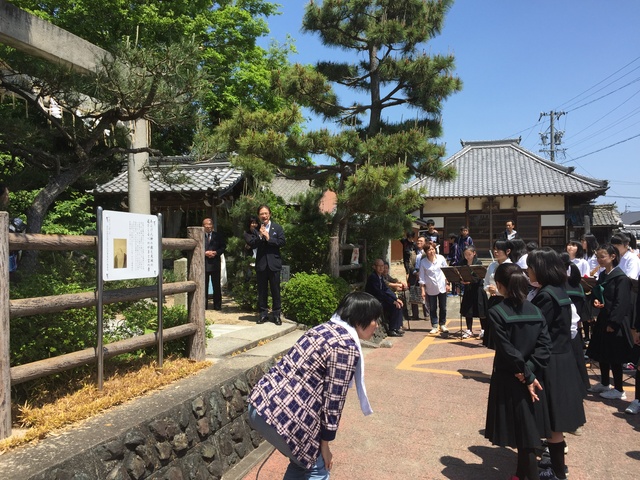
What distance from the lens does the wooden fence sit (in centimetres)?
317

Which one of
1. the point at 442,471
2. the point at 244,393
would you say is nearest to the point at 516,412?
the point at 442,471

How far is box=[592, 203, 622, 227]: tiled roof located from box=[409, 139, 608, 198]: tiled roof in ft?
21.0

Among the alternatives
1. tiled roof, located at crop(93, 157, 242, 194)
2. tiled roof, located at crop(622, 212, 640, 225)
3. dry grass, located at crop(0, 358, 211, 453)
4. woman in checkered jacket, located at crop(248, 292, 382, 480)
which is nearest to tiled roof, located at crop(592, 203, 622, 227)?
tiled roof, located at crop(93, 157, 242, 194)

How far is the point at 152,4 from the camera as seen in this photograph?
1706cm

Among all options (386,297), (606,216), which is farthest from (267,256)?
(606,216)

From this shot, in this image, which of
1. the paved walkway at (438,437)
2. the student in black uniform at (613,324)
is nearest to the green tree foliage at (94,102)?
the paved walkway at (438,437)

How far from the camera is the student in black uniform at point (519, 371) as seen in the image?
360 centimetres

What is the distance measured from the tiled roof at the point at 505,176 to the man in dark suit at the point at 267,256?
1159 cm

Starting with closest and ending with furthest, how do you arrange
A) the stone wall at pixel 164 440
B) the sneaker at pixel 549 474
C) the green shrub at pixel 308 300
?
the stone wall at pixel 164 440
the sneaker at pixel 549 474
the green shrub at pixel 308 300

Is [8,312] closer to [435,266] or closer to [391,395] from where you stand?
[391,395]

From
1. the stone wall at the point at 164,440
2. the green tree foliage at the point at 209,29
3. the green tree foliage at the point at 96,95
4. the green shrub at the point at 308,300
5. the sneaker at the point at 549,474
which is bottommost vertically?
the sneaker at the point at 549,474

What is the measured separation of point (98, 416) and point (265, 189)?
8489 mm

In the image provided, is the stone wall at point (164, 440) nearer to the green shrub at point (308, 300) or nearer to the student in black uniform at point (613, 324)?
the green shrub at point (308, 300)

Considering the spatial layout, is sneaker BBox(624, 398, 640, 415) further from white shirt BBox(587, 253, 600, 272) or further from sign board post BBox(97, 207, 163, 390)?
sign board post BBox(97, 207, 163, 390)
